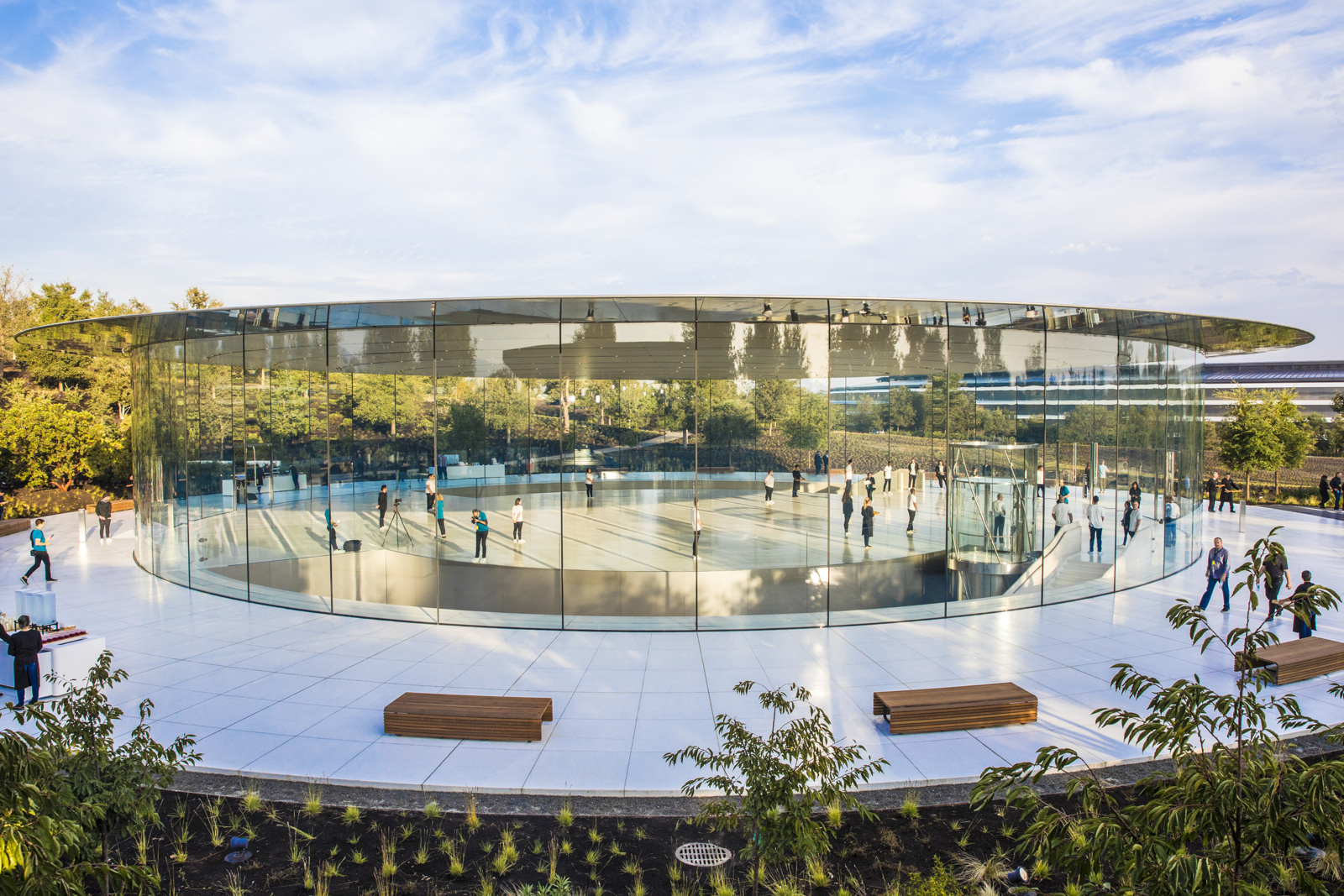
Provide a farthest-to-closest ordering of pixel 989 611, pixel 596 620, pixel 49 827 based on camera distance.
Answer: pixel 989 611
pixel 596 620
pixel 49 827

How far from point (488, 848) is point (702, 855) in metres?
1.88

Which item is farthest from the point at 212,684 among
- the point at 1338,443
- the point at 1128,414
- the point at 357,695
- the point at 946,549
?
the point at 1338,443

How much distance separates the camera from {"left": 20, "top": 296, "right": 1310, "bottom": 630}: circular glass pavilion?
1314cm

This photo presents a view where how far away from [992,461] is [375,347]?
15.7 m

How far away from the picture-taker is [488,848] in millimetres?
5812

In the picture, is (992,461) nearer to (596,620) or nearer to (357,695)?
(596,620)

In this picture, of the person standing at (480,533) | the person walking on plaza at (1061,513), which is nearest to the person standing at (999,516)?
the person walking on plaza at (1061,513)

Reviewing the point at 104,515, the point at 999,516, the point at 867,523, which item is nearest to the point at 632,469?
the point at 867,523

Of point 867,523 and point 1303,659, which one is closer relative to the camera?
point 1303,659

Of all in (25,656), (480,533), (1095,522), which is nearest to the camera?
(25,656)

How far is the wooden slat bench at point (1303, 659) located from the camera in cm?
923

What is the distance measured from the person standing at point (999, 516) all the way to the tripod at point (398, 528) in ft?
45.1

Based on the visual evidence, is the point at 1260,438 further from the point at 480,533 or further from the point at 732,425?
the point at 480,533

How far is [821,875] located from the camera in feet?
17.5
